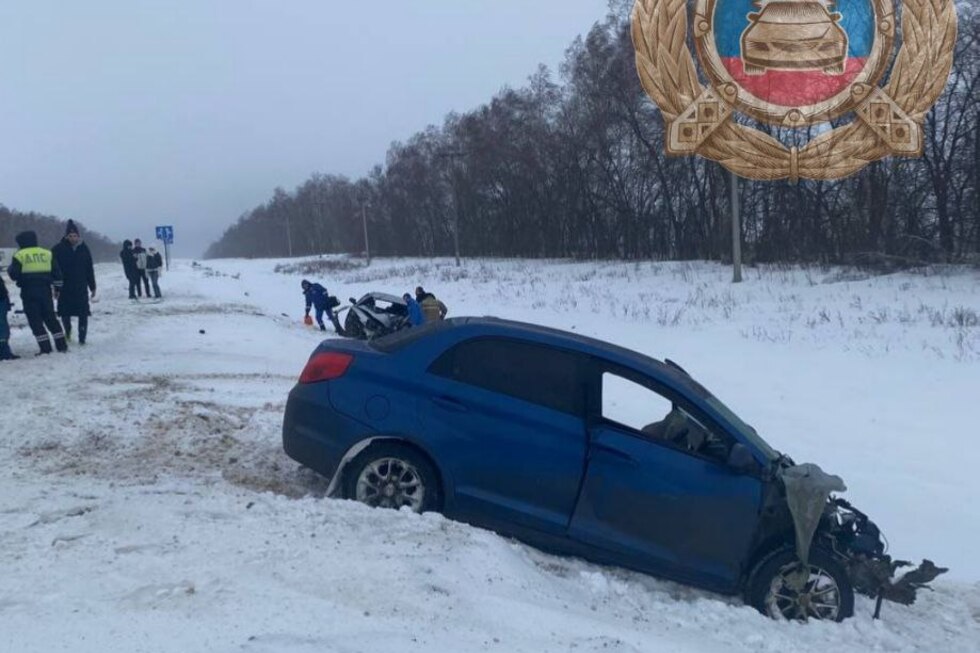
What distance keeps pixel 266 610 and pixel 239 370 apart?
26.5ft

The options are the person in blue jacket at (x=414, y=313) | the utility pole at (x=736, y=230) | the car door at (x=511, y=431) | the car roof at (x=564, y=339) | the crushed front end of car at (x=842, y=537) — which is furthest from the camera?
the utility pole at (x=736, y=230)

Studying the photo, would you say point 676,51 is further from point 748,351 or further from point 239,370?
point 239,370

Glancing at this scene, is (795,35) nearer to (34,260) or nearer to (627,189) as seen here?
(34,260)

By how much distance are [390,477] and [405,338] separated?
38.0 inches

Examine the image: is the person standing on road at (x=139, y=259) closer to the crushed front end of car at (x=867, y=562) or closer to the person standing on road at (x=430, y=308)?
the person standing on road at (x=430, y=308)

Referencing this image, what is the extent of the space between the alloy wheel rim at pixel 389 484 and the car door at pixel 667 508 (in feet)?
3.38

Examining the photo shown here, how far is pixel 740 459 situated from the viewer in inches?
193

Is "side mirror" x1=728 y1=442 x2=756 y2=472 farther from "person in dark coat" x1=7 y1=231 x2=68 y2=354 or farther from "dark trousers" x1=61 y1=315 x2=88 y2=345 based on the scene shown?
"dark trousers" x1=61 y1=315 x2=88 y2=345

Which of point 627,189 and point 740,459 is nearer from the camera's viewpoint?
point 740,459

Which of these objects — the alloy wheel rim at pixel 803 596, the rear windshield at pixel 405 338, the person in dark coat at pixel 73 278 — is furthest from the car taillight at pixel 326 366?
the person in dark coat at pixel 73 278

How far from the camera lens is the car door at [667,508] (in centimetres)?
495

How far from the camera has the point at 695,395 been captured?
5.25 m

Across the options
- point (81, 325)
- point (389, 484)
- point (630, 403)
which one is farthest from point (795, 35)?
point (81, 325)

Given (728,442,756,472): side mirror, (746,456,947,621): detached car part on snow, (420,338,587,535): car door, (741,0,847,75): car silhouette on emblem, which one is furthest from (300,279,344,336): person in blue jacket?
(746,456,947,621): detached car part on snow
